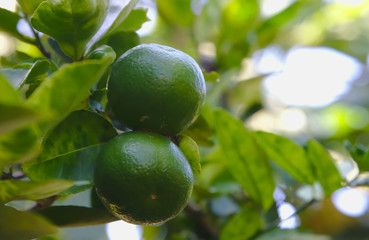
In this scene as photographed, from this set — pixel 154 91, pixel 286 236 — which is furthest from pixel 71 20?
pixel 286 236

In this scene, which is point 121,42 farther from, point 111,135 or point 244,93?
point 244,93

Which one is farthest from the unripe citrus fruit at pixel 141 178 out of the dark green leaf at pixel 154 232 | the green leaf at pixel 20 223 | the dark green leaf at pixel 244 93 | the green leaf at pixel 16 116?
the dark green leaf at pixel 244 93

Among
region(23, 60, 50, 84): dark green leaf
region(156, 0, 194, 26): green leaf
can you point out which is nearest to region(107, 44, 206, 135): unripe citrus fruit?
region(23, 60, 50, 84): dark green leaf

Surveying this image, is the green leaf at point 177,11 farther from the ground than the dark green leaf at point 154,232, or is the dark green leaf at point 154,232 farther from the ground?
the green leaf at point 177,11

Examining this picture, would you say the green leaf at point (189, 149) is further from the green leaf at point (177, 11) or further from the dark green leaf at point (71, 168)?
the green leaf at point (177, 11)

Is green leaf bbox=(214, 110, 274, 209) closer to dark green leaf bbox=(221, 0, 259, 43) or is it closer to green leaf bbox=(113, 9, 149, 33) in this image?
green leaf bbox=(113, 9, 149, 33)

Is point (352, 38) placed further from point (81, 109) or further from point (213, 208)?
point (81, 109)

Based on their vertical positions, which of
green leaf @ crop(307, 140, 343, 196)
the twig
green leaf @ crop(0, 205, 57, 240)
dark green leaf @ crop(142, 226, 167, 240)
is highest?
green leaf @ crop(0, 205, 57, 240)
